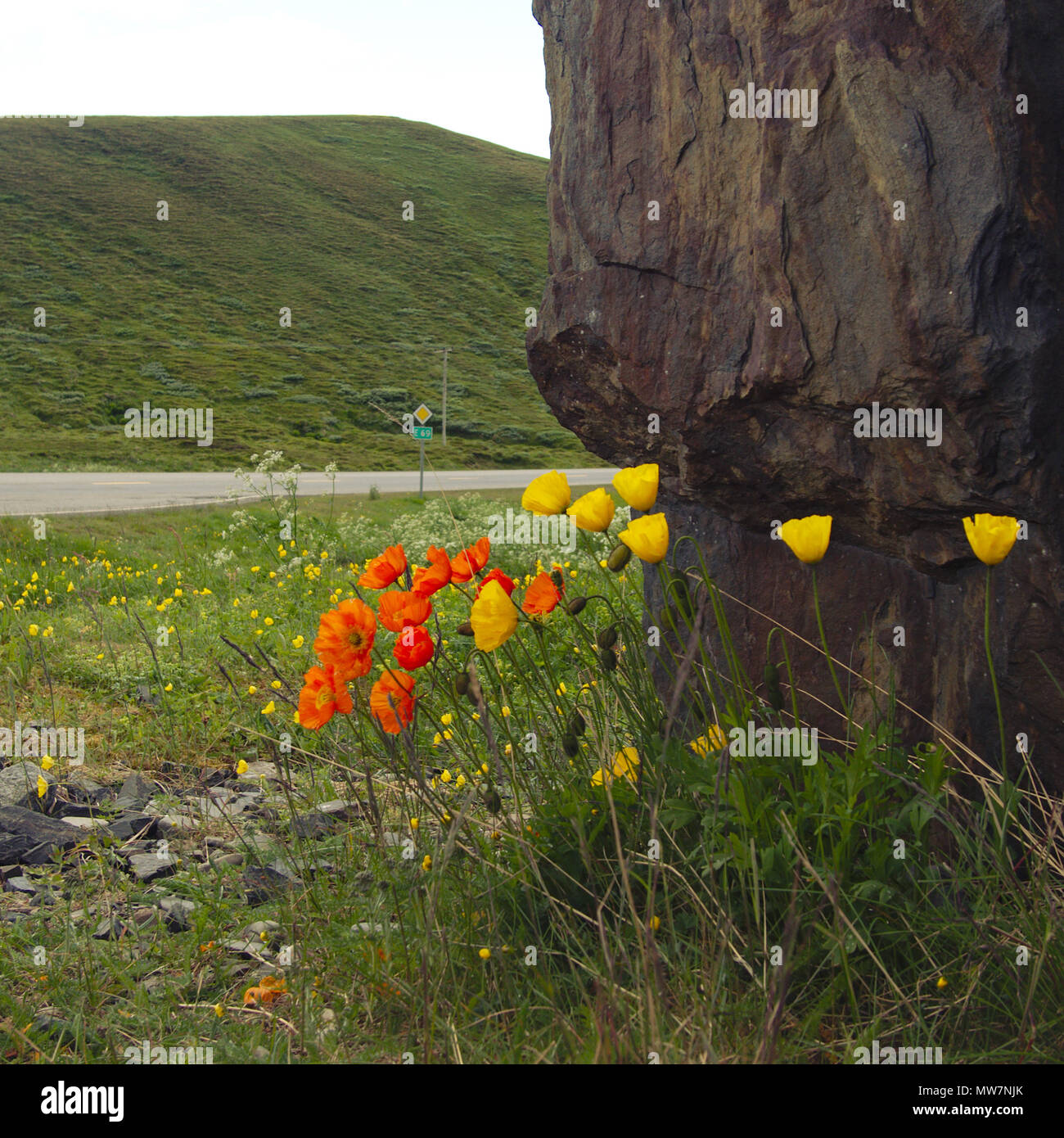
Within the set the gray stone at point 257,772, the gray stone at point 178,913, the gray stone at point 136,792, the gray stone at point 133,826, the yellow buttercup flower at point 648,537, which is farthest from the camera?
the gray stone at point 257,772

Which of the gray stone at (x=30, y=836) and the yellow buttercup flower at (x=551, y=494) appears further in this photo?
the gray stone at (x=30, y=836)

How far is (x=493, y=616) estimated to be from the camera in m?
2.19

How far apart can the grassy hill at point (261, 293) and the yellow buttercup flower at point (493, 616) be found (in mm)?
24732

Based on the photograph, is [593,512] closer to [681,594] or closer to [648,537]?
[648,537]

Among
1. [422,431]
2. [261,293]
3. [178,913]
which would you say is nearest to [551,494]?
[178,913]

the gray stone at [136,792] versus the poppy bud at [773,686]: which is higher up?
the poppy bud at [773,686]

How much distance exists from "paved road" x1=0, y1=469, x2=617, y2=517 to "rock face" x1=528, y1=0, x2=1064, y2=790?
21.1 ft

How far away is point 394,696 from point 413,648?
13 centimetres

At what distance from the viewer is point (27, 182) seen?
5172 centimetres

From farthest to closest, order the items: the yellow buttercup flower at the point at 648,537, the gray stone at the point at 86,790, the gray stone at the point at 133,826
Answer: the gray stone at the point at 86,790 < the gray stone at the point at 133,826 < the yellow buttercup flower at the point at 648,537

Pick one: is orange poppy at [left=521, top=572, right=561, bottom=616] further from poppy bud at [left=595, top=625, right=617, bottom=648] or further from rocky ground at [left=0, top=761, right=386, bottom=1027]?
rocky ground at [left=0, top=761, right=386, bottom=1027]

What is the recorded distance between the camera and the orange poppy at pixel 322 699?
2357 millimetres

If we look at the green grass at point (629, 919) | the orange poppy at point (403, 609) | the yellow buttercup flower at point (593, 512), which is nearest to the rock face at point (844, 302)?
the green grass at point (629, 919)

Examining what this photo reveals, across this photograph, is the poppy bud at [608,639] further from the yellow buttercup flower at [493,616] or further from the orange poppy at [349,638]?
the orange poppy at [349,638]
